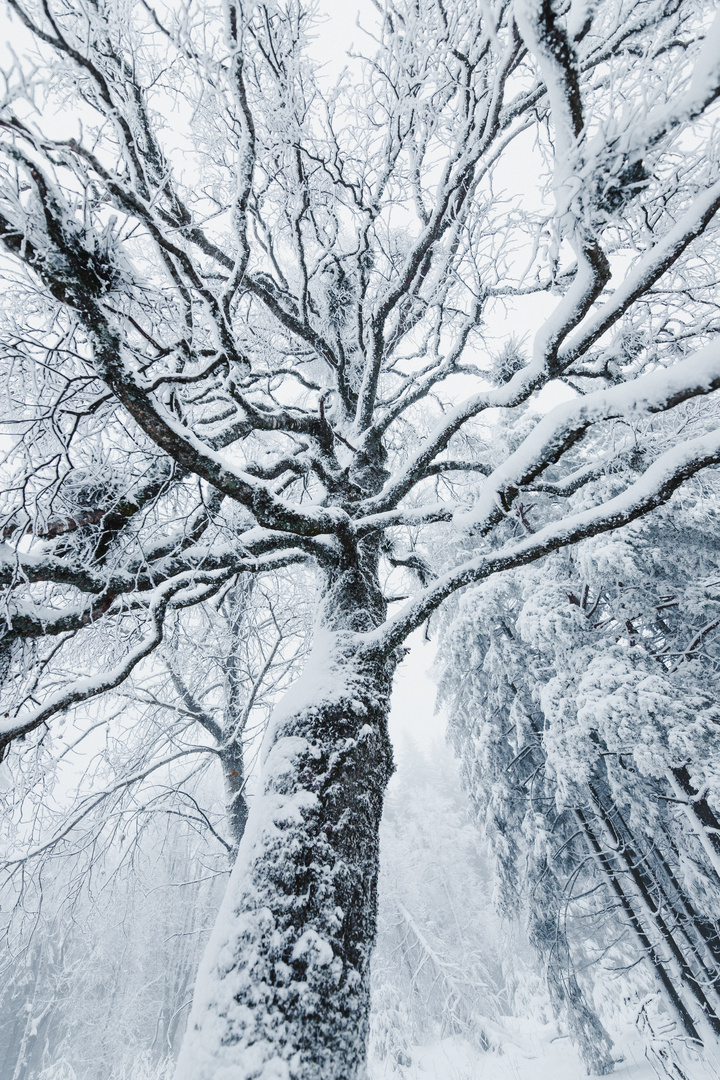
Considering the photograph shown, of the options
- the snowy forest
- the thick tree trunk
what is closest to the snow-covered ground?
the snowy forest

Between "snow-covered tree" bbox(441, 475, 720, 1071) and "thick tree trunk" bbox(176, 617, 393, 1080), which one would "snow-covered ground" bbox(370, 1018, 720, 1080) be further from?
"thick tree trunk" bbox(176, 617, 393, 1080)

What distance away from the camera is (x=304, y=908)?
65.8 inches

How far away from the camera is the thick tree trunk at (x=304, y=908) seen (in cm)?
139

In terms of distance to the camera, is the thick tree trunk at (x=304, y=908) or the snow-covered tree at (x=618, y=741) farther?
the snow-covered tree at (x=618, y=741)

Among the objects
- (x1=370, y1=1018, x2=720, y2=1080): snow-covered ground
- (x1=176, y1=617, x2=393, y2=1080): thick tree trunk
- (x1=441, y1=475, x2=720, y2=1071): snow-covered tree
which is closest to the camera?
(x1=176, y1=617, x2=393, y2=1080): thick tree trunk

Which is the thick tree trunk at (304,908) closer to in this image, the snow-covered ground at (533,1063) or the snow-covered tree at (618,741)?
the snow-covered tree at (618,741)

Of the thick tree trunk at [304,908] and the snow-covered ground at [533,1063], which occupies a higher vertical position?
the thick tree trunk at [304,908]

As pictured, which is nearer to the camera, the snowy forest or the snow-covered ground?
the snowy forest

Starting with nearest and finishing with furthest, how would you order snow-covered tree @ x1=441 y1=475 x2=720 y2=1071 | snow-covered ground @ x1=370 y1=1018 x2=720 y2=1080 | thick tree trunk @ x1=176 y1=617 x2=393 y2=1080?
thick tree trunk @ x1=176 y1=617 x2=393 y2=1080 → snow-covered tree @ x1=441 y1=475 x2=720 y2=1071 → snow-covered ground @ x1=370 y1=1018 x2=720 y2=1080

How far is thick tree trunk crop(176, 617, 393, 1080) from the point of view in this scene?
54.9 inches

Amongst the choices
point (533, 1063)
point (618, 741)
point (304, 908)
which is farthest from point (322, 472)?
point (533, 1063)

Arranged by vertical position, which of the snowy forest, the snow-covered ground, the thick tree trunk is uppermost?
the snowy forest

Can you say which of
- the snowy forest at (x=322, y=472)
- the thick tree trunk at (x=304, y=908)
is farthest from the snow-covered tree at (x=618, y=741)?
the thick tree trunk at (x=304, y=908)

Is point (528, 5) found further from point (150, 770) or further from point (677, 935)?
point (677, 935)
